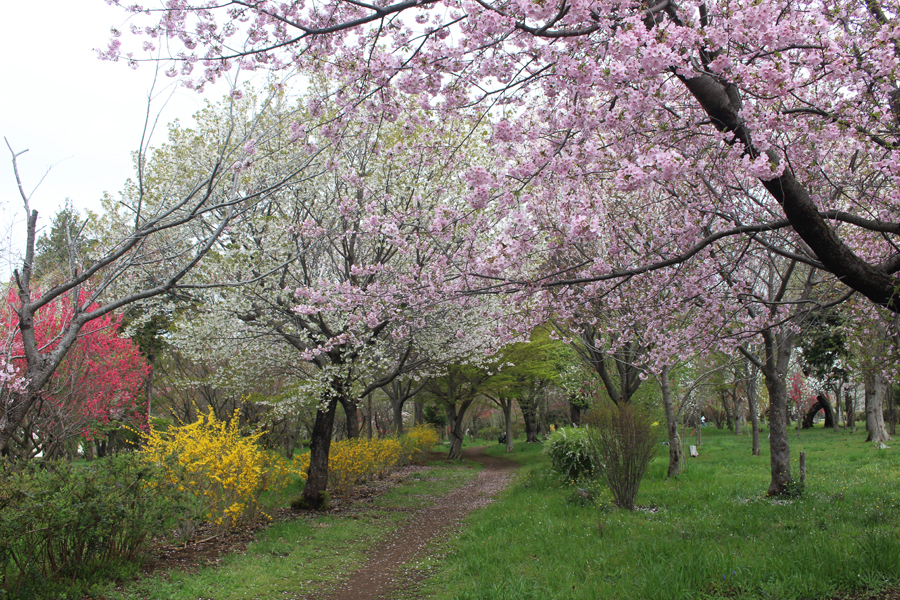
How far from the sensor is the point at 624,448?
7773mm

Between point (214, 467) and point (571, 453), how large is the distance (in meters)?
6.83

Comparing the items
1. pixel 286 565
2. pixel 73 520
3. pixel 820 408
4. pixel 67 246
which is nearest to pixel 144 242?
pixel 67 246

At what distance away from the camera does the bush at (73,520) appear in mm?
4168

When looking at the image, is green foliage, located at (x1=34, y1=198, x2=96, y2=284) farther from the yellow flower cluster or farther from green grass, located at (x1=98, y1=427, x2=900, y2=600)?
the yellow flower cluster

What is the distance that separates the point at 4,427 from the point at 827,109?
680cm

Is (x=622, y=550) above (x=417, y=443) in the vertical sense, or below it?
above

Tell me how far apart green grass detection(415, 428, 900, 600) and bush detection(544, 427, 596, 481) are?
3.40ft

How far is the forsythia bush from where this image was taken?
21.7 ft

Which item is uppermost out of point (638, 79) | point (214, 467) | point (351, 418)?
point (638, 79)

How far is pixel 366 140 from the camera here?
9.98 meters

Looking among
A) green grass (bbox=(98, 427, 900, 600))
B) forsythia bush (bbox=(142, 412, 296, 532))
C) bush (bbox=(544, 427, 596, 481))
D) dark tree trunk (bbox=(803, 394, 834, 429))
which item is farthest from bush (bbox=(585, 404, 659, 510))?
dark tree trunk (bbox=(803, 394, 834, 429))

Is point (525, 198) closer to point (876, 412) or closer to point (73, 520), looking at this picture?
point (73, 520)

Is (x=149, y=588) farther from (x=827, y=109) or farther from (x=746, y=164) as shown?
(x=827, y=109)

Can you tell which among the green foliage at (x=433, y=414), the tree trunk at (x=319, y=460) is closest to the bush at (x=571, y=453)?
the tree trunk at (x=319, y=460)
